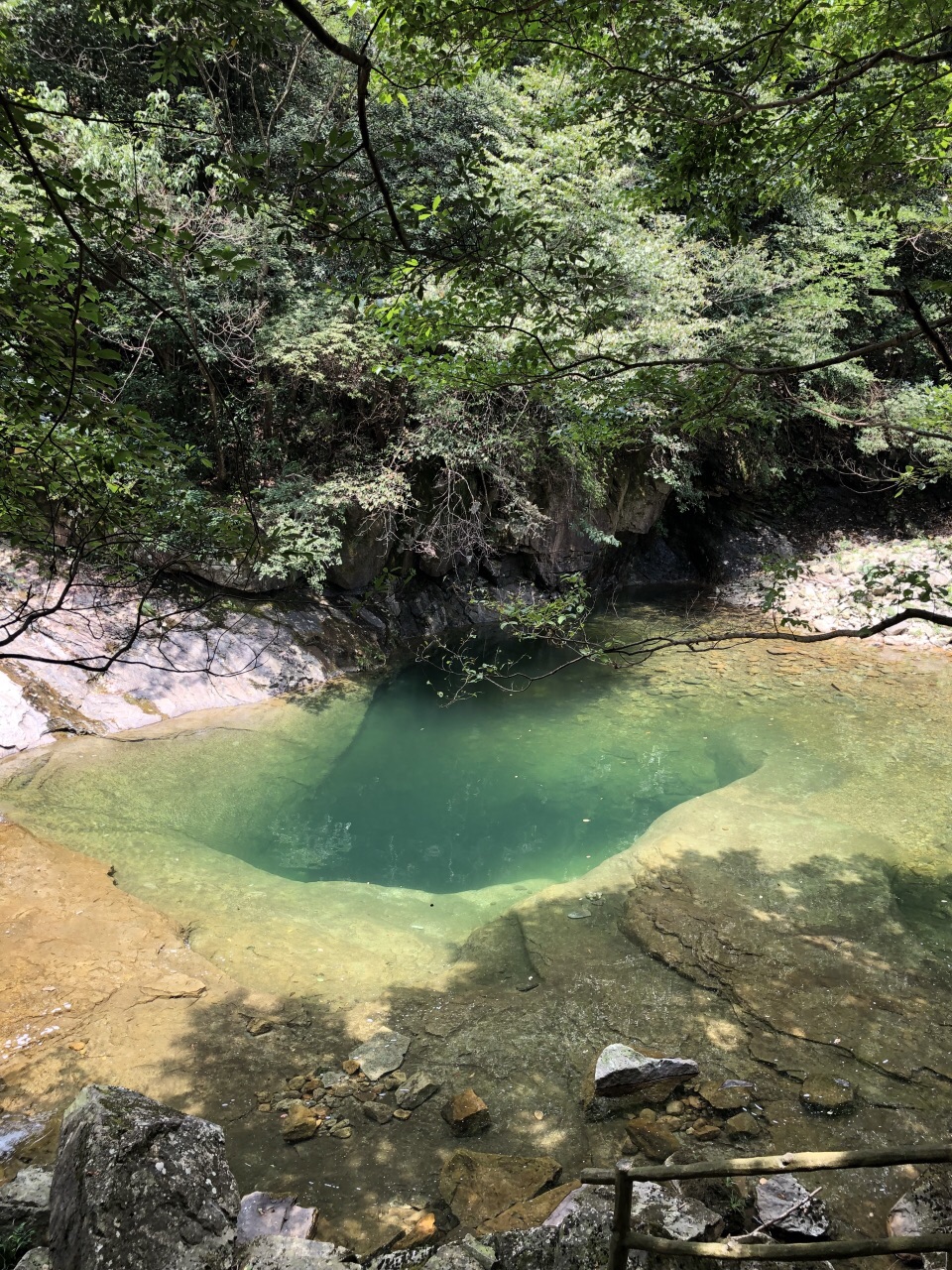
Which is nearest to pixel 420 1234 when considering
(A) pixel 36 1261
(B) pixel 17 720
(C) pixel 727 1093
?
(A) pixel 36 1261

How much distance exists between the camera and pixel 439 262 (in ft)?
9.20

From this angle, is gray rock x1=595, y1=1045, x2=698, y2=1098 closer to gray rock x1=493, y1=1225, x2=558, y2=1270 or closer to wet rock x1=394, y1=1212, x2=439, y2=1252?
wet rock x1=394, y1=1212, x2=439, y2=1252

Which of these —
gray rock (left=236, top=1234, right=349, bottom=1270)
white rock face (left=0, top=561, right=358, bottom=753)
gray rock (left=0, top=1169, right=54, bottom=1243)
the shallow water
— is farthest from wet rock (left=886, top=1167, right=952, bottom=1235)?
white rock face (left=0, top=561, right=358, bottom=753)

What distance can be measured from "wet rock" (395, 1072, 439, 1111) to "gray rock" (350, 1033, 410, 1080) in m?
0.15

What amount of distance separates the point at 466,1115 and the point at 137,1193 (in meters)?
1.63

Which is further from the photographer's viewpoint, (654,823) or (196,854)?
(654,823)

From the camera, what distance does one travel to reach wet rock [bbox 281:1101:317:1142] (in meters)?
3.19

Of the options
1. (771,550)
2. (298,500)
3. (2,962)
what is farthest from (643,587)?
(2,962)

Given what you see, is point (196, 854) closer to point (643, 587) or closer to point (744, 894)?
point (744, 894)

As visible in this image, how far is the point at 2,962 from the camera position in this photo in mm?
4121

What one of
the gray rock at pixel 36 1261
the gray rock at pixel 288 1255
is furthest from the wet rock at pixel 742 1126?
the gray rock at pixel 36 1261

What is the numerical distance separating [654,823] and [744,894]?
52.6 inches

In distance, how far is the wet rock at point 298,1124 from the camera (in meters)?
3.19

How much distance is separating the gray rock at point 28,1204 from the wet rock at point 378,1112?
1375 mm
